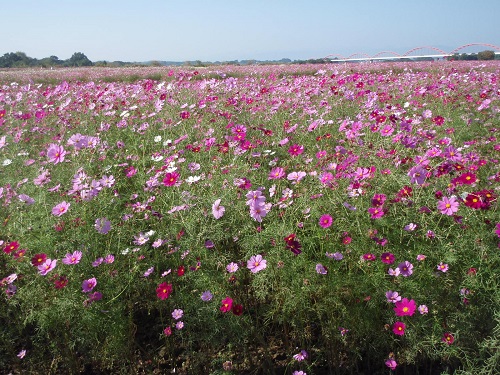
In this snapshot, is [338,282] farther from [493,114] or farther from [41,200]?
[493,114]

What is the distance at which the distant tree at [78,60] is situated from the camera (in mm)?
33916

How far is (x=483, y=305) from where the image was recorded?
1622 mm

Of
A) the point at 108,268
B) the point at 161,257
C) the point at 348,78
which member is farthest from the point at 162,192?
the point at 348,78

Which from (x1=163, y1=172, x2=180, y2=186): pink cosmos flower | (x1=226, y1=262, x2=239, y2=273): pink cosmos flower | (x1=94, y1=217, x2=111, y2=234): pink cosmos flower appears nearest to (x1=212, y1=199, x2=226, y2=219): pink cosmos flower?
(x1=226, y1=262, x2=239, y2=273): pink cosmos flower

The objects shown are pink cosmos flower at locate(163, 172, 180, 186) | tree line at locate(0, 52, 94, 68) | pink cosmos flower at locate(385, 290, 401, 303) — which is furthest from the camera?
tree line at locate(0, 52, 94, 68)

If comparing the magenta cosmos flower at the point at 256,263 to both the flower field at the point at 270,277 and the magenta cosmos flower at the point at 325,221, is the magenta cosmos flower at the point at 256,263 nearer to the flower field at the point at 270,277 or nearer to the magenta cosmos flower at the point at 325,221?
the flower field at the point at 270,277

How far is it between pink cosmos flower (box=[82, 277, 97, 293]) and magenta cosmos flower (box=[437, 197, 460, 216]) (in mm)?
1401

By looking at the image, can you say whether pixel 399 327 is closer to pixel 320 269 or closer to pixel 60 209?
pixel 320 269

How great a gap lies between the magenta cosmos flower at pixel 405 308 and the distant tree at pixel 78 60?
3585 cm

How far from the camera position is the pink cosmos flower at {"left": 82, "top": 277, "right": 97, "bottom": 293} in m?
1.64

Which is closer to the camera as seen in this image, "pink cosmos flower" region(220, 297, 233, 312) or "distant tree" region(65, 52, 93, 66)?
"pink cosmos flower" region(220, 297, 233, 312)

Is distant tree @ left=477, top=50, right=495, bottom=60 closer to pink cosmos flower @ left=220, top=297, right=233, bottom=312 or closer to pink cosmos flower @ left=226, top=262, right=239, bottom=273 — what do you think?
pink cosmos flower @ left=226, top=262, right=239, bottom=273

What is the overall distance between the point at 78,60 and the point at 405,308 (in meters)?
39.6

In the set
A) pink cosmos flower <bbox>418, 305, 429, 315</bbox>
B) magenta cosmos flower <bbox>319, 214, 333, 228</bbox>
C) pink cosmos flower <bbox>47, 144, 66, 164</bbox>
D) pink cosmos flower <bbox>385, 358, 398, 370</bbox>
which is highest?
pink cosmos flower <bbox>47, 144, 66, 164</bbox>
